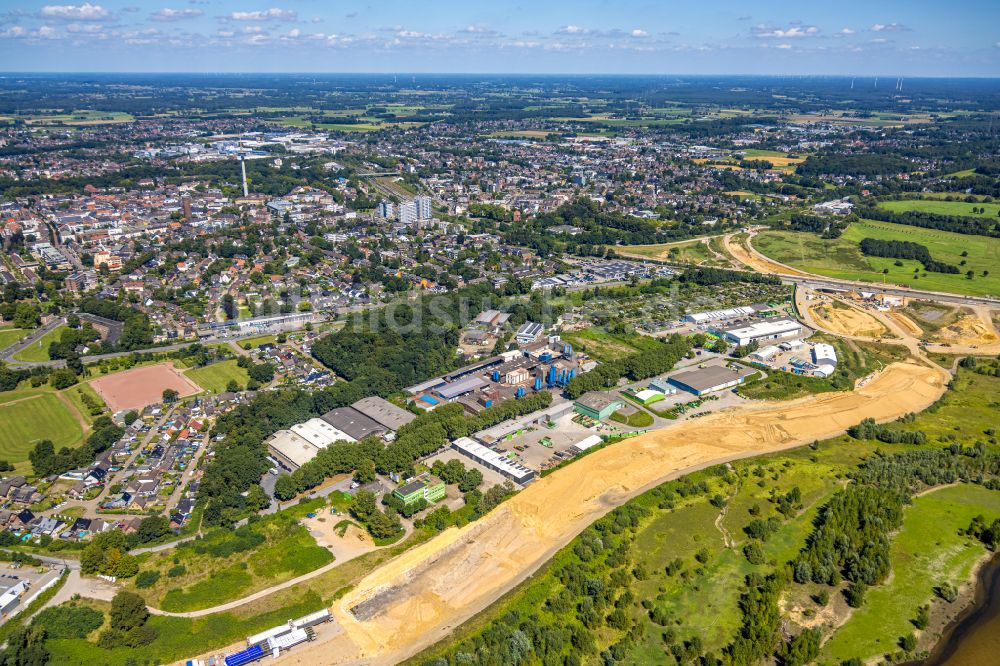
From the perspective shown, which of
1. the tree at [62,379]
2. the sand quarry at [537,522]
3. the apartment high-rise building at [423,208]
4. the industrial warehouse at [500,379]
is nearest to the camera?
the sand quarry at [537,522]

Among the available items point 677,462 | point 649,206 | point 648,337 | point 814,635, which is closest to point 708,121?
A: point 649,206

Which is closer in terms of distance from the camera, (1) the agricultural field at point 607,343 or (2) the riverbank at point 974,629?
(2) the riverbank at point 974,629

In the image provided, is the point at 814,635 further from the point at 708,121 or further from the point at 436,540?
the point at 708,121

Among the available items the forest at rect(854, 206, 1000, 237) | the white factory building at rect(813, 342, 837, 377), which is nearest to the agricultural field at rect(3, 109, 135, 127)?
the forest at rect(854, 206, 1000, 237)

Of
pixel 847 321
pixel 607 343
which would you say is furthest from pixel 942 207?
pixel 607 343

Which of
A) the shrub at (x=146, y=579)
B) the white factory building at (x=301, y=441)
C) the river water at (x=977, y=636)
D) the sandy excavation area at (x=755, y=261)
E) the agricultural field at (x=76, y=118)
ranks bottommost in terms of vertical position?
the river water at (x=977, y=636)

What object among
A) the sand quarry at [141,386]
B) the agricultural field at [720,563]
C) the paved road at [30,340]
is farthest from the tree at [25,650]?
the paved road at [30,340]

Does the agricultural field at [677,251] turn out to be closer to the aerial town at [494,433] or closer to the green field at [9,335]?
the aerial town at [494,433]
